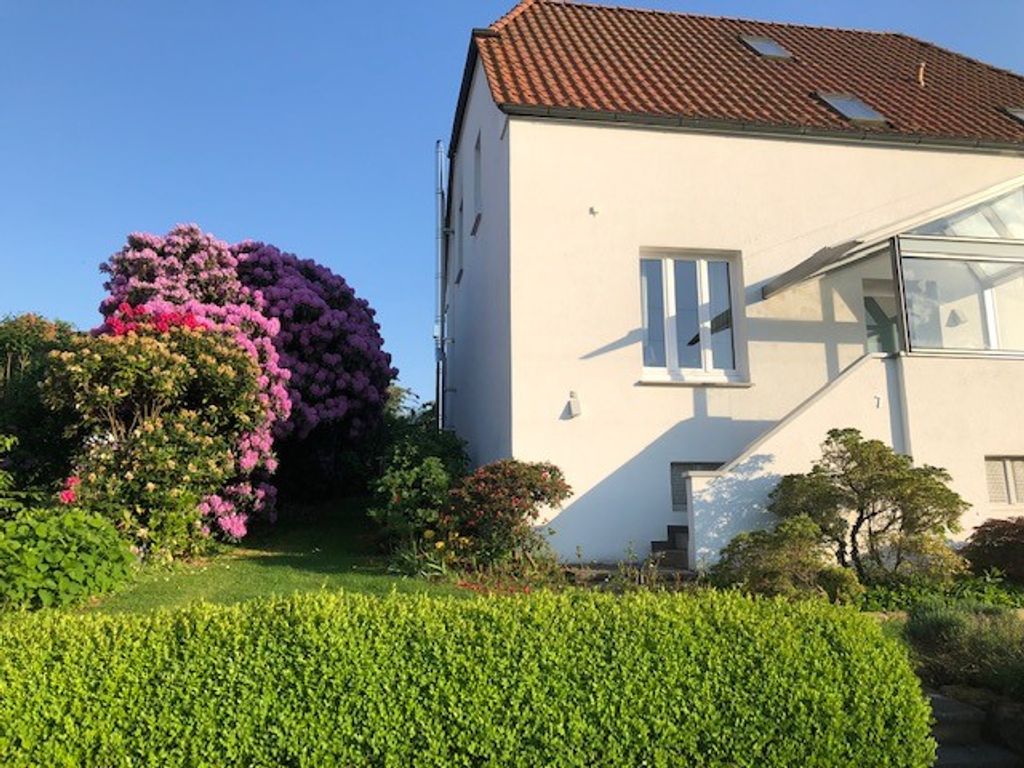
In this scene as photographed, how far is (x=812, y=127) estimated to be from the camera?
38.5 ft

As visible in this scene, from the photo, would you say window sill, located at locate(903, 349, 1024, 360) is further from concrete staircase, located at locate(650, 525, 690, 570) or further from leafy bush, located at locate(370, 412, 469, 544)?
leafy bush, located at locate(370, 412, 469, 544)

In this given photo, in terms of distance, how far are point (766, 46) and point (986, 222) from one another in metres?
6.64

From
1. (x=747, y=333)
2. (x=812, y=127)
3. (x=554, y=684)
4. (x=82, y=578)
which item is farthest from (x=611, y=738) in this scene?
(x=812, y=127)

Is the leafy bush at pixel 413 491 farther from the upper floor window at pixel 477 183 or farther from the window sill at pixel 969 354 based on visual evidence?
the window sill at pixel 969 354

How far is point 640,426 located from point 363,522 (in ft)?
20.3

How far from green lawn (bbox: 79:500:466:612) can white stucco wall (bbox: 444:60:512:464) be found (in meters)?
2.55

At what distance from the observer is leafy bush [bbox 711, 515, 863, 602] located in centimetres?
724

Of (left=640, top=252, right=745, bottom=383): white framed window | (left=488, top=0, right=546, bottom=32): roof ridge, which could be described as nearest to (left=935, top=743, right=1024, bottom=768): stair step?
(left=640, top=252, right=745, bottom=383): white framed window

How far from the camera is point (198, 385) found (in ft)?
34.2

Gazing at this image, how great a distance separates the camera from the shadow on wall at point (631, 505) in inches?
398

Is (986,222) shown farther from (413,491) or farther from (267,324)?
(267,324)

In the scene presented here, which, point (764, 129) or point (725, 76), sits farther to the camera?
point (725, 76)

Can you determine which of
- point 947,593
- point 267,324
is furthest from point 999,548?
point 267,324

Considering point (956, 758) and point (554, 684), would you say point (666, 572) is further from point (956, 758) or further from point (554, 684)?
point (554, 684)
